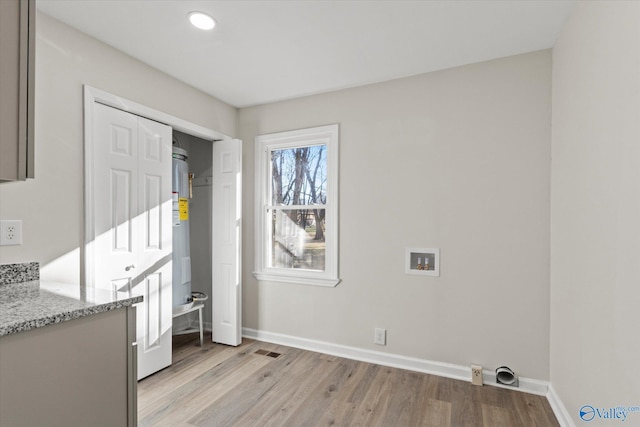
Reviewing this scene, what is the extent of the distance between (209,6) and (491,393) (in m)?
3.10

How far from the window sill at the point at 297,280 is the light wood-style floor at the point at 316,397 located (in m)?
0.66

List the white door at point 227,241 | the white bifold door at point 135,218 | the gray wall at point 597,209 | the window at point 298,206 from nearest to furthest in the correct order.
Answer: the gray wall at point 597,209 → the white bifold door at point 135,218 → the window at point 298,206 → the white door at point 227,241

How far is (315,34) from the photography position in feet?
7.06

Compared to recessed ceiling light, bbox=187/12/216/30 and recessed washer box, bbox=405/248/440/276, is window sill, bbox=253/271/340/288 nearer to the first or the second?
recessed washer box, bbox=405/248/440/276

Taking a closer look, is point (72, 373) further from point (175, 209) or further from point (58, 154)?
point (175, 209)

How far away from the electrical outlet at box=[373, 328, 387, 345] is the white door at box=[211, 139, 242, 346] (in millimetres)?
1316

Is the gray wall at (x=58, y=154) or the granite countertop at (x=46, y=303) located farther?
the gray wall at (x=58, y=154)

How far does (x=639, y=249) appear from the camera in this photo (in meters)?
1.21

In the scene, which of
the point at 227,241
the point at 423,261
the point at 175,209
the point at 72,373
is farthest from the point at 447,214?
the point at 72,373

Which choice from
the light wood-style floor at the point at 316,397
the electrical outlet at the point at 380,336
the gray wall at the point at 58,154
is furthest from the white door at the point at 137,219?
the electrical outlet at the point at 380,336

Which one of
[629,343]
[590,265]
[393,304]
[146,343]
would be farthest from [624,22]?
[146,343]

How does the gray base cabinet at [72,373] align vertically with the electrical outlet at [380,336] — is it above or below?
above

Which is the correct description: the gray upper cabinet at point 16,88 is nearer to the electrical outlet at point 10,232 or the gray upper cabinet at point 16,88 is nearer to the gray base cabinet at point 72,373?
the gray base cabinet at point 72,373

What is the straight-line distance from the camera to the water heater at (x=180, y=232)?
305cm
